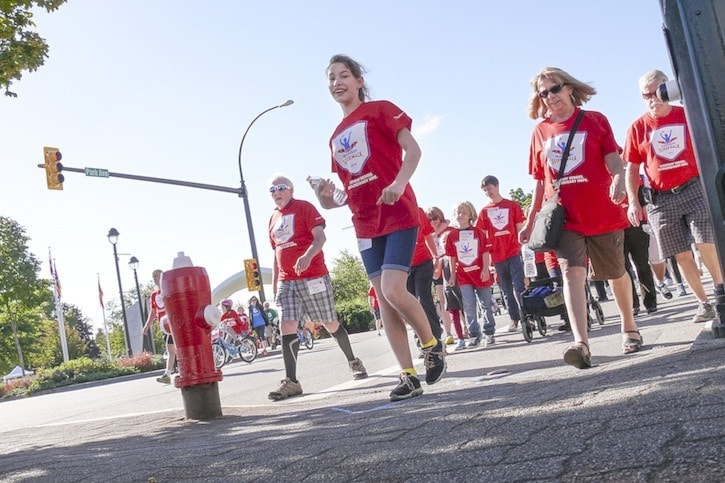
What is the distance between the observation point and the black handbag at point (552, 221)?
16.3ft

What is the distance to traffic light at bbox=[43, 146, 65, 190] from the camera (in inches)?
722

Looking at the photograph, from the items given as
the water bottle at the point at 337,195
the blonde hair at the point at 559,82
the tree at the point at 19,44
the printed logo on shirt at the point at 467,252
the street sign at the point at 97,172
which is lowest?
the printed logo on shirt at the point at 467,252

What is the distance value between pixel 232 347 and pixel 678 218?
48.8ft

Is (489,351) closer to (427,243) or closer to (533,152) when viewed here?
(427,243)

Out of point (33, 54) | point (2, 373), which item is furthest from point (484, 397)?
point (2, 373)

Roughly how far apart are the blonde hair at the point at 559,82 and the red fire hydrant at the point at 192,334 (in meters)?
2.62

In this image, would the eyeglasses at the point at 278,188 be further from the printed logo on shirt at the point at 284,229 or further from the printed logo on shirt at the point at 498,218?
the printed logo on shirt at the point at 498,218

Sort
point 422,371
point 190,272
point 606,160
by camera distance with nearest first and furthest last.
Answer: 1. point 606,160
2. point 190,272
3. point 422,371

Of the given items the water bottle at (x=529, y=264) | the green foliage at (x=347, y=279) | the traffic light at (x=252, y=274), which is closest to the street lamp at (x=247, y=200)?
the traffic light at (x=252, y=274)

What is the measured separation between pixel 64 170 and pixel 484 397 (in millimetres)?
16640

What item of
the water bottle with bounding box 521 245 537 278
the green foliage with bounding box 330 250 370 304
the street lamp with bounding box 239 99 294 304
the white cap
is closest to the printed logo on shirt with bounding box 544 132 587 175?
the white cap

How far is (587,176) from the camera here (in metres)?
5.10

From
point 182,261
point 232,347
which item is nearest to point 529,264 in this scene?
point 182,261

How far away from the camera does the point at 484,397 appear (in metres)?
3.90
